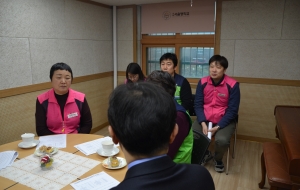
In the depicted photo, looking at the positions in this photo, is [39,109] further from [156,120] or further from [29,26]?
[156,120]

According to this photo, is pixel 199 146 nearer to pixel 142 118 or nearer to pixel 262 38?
pixel 142 118

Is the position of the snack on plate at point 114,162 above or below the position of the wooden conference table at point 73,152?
above

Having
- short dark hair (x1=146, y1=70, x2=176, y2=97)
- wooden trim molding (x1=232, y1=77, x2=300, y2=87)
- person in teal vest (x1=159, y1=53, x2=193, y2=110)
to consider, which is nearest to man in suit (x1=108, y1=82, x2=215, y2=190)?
short dark hair (x1=146, y1=70, x2=176, y2=97)

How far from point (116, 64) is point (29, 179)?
3.38 metres

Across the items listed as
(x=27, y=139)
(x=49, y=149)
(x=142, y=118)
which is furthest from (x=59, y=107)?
(x=142, y=118)

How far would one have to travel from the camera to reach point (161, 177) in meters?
0.67

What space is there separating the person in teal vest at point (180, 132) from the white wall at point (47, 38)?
1915mm

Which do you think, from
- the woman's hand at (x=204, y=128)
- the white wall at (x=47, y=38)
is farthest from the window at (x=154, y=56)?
the woman's hand at (x=204, y=128)

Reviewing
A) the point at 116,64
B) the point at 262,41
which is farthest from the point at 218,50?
the point at 116,64

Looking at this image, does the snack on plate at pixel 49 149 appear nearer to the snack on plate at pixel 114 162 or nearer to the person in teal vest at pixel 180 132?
the snack on plate at pixel 114 162

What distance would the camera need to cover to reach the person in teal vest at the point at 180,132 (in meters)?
1.46

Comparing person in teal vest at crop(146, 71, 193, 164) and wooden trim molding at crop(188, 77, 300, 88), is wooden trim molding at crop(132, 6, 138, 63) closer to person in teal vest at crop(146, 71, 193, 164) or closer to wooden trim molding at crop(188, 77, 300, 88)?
wooden trim molding at crop(188, 77, 300, 88)

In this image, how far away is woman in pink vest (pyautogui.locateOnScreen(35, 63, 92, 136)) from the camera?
2123 millimetres

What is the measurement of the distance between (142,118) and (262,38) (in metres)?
3.41
